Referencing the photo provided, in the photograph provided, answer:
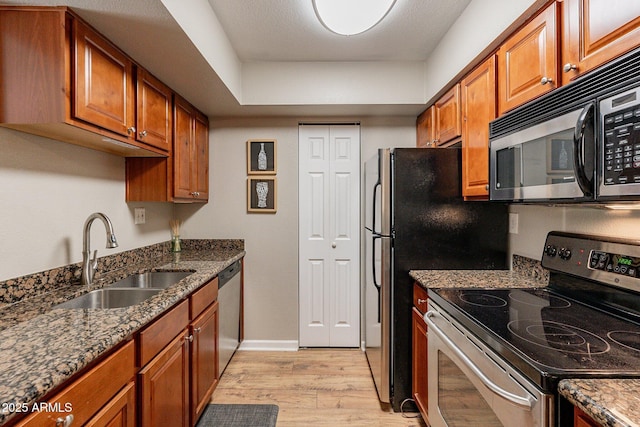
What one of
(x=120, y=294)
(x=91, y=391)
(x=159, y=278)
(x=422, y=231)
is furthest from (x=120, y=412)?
(x=422, y=231)

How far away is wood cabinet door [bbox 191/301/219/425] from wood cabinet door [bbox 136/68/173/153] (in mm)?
1087

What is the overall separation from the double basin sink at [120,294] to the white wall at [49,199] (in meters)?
0.23

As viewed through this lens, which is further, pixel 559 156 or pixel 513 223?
pixel 513 223

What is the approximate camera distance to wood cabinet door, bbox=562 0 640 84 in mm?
978

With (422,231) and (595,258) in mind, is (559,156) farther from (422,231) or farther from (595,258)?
(422,231)

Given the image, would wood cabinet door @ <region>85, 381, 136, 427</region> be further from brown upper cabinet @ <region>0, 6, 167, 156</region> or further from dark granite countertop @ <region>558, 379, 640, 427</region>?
dark granite countertop @ <region>558, 379, 640, 427</region>

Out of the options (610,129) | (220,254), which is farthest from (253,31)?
(610,129)

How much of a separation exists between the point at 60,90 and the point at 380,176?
1651 mm

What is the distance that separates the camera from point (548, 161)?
4.16ft

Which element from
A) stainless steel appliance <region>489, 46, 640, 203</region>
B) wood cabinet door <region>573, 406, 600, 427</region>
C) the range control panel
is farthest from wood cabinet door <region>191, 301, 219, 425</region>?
the range control panel

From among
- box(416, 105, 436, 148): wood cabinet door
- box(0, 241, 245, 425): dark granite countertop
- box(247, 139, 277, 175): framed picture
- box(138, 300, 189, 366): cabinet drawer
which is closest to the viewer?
box(0, 241, 245, 425): dark granite countertop

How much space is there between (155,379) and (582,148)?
5.86ft

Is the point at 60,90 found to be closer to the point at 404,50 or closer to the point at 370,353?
the point at 404,50

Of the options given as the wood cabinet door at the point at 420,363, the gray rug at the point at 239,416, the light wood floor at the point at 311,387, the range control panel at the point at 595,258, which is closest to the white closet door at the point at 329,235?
the light wood floor at the point at 311,387
